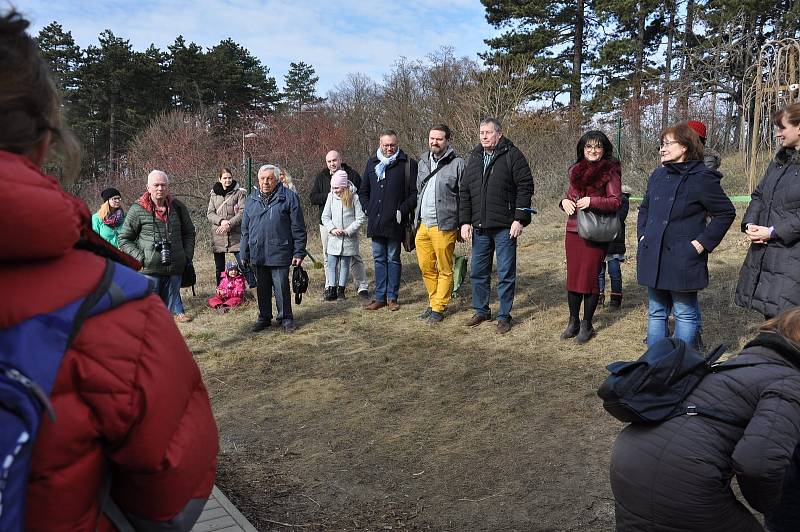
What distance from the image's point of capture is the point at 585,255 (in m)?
5.90

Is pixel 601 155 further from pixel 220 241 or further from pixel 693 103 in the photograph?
pixel 693 103

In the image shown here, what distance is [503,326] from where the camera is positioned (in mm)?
6770

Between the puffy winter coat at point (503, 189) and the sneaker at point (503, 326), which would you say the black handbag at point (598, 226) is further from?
the sneaker at point (503, 326)

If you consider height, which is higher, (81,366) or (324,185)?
(324,185)

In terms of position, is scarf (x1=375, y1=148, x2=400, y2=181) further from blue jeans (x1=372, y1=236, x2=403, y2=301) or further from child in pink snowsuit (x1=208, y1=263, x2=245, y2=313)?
child in pink snowsuit (x1=208, y1=263, x2=245, y2=313)

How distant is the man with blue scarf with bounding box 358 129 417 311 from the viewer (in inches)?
310

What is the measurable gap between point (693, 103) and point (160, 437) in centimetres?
1746

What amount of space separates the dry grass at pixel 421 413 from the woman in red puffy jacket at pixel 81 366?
2409mm

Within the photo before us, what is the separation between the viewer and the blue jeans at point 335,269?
8774 mm

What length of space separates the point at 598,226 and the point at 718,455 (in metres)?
3.70

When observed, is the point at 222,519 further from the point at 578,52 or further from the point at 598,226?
the point at 578,52

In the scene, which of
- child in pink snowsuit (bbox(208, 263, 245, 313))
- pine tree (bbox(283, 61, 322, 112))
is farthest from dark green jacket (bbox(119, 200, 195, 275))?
pine tree (bbox(283, 61, 322, 112))

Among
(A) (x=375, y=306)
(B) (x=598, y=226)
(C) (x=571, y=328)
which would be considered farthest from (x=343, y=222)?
(B) (x=598, y=226)

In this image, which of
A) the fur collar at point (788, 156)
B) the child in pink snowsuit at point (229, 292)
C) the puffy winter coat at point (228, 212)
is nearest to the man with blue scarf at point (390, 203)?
the child in pink snowsuit at point (229, 292)
